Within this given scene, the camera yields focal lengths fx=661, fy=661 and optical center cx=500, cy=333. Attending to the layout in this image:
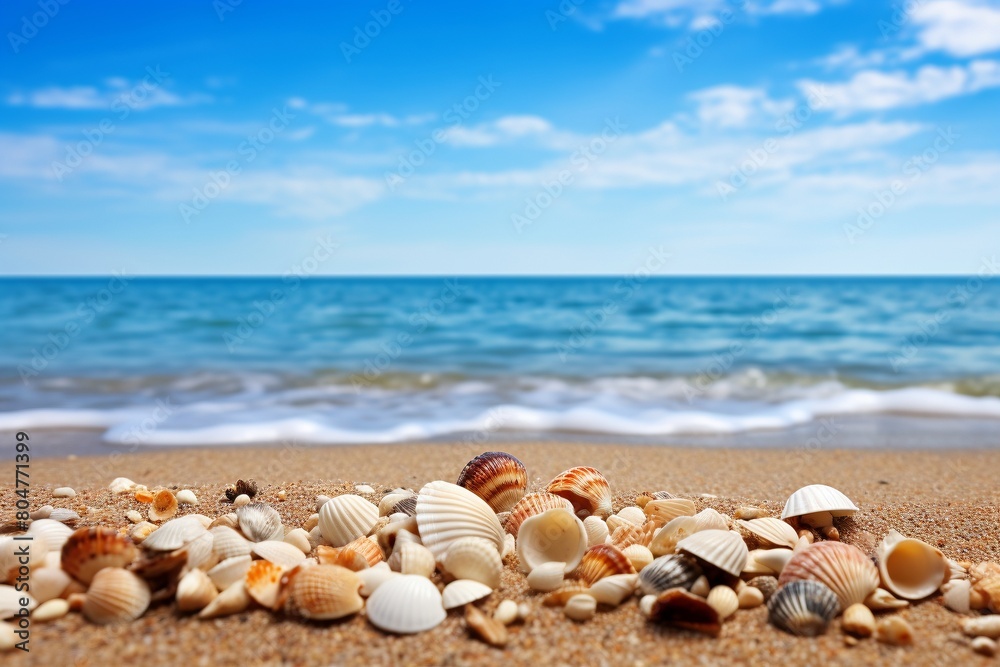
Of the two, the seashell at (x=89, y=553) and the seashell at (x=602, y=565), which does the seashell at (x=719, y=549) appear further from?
the seashell at (x=89, y=553)

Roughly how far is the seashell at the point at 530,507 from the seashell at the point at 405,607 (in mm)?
665

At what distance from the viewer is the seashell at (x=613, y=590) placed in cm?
236

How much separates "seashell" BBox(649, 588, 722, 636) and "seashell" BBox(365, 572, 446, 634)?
750 mm

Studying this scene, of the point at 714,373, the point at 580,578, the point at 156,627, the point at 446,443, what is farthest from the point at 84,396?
the point at 714,373

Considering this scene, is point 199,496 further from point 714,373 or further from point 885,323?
point 885,323

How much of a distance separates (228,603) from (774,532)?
2161 mm

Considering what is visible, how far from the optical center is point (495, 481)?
3176 mm

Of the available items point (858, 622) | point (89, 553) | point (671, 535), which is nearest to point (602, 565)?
point (671, 535)

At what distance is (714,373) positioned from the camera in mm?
10992

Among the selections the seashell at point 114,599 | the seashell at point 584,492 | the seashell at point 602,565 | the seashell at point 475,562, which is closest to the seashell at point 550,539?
the seashell at point 602,565

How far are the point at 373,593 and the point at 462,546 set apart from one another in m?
0.35

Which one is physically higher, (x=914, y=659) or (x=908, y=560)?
(x=908, y=560)

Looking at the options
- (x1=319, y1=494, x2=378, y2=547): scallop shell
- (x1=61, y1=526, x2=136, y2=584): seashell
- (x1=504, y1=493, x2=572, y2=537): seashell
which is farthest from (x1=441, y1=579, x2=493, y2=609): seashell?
(x1=61, y1=526, x2=136, y2=584): seashell

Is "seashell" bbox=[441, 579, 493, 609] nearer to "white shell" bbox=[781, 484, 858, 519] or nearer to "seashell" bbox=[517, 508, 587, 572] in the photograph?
"seashell" bbox=[517, 508, 587, 572]
